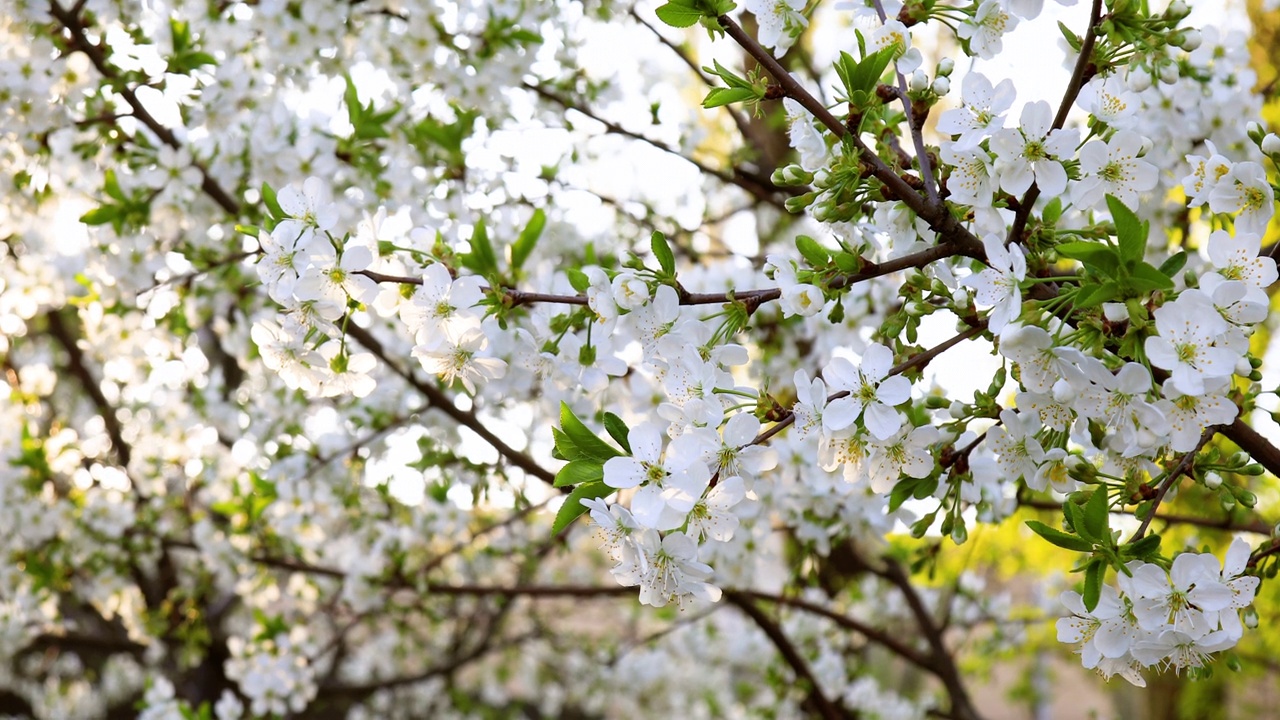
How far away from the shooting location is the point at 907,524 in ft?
5.72

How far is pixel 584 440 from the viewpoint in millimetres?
1207

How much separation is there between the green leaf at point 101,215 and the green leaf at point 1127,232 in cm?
224

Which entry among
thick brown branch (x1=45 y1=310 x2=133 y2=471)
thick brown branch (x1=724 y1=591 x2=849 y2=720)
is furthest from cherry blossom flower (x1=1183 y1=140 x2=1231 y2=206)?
thick brown branch (x1=45 y1=310 x2=133 y2=471)

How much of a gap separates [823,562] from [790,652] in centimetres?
122

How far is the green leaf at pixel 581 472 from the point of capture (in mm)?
1188

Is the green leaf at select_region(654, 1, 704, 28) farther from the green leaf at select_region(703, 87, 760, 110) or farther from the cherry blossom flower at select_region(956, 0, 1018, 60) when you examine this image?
the cherry blossom flower at select_region(956, 0, 1018, 60)

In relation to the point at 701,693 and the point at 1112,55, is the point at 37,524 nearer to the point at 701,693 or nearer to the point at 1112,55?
the point at 1112,55

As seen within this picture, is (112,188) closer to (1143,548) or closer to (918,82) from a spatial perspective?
(918,82)

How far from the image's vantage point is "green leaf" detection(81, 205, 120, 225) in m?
2.35

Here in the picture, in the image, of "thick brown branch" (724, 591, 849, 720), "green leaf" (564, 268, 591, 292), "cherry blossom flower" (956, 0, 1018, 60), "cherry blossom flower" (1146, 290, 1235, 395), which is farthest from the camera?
"thick brown branch" (724, 591, 849, 720)

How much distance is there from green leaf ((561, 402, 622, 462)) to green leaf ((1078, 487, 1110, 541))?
0.55 meters

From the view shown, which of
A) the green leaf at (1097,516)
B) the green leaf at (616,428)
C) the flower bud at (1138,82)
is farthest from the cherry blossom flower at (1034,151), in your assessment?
the green leaf at (616,428)

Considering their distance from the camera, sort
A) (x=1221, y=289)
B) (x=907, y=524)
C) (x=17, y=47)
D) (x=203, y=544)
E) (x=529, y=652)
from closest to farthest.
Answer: (x=1221, y=289) < (x=907, y=524) < (x=17, y=47) < (x=203, y=544) < (x=529, y=652)

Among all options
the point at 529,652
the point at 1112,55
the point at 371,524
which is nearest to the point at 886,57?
the point at 1112,55
